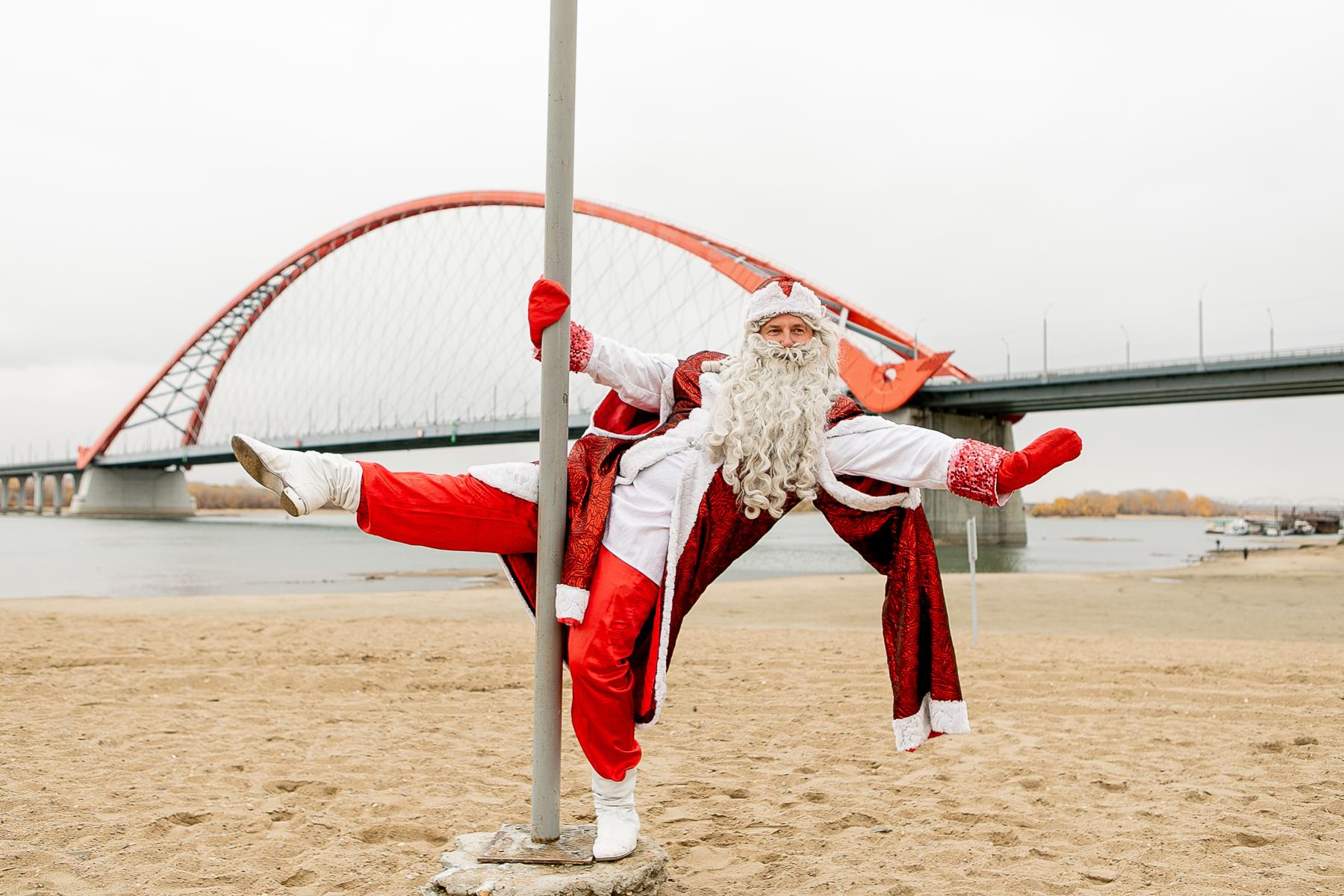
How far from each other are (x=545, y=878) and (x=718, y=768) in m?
1.53

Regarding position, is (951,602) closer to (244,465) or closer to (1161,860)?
(1161,860)

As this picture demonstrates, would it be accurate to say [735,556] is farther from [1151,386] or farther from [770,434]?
[1151,386]

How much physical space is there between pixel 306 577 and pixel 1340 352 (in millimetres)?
28656

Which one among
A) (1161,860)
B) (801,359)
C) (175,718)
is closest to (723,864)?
(1161,860)

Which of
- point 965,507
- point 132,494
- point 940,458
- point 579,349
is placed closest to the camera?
point 940,458

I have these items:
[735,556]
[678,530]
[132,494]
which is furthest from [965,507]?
[132,494]

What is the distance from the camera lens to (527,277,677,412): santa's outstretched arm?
8.07 ft

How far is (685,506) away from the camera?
8.02 feet

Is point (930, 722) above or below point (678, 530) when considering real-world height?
below

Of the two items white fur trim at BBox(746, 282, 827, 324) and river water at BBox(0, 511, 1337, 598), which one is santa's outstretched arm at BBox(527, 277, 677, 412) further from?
river water at BBox(0, 511, 1337, 598)

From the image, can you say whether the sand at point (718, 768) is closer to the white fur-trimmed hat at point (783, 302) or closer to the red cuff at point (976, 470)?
the red cuff at point (976, 470)

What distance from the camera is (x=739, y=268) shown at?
34188mm

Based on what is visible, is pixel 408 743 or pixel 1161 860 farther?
pixel 408 743

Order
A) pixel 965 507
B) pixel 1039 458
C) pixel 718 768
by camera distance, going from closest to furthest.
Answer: pixel 1039 458
pixel 718 768
pixel 965 507
